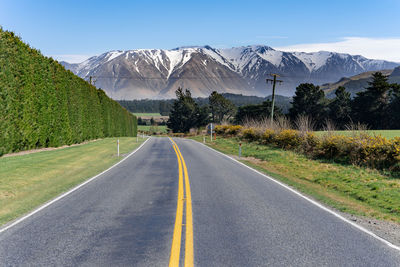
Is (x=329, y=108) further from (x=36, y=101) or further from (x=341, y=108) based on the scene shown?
(x=36, y=101)

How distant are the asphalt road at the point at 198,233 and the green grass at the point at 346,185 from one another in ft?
4.74

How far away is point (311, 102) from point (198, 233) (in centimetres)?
7617

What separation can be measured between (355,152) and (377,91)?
5681 cm

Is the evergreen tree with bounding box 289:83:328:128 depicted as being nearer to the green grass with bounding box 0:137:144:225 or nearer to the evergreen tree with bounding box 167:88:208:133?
the evergreen tree with bounding box 167:88:208:133

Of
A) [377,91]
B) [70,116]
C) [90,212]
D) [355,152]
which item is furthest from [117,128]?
[377,91]

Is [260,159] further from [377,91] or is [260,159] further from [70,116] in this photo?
[377,91]

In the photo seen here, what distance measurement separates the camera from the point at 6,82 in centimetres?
1688

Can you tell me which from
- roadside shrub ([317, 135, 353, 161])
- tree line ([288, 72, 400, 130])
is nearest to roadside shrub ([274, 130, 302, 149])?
roadside shrub ([317, 135, 353, 161])

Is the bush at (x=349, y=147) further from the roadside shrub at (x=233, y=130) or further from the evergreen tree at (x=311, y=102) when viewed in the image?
the evergreen tree at (x=311, y=102)

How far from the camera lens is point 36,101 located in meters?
20.8

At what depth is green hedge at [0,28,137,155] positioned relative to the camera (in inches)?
667

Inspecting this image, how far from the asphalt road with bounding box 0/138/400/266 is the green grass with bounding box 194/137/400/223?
1444 millimetres

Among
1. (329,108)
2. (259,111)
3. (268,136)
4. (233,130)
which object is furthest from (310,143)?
(259,111)

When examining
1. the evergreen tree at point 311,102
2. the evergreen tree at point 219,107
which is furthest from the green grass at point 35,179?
the evergreen tree at point 219,107
